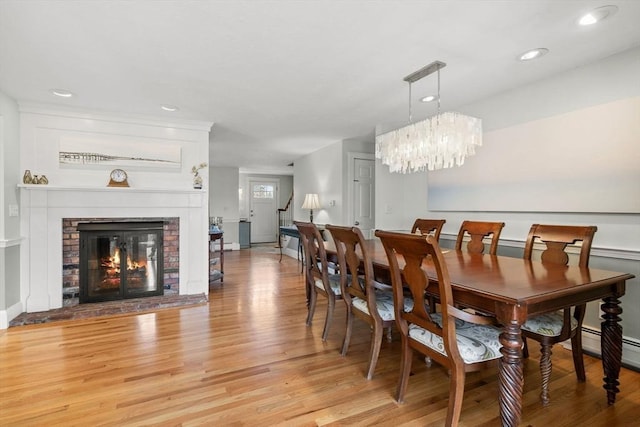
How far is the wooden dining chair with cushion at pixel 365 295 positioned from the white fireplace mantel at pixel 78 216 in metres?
2.34

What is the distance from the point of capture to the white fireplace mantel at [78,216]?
333 cm

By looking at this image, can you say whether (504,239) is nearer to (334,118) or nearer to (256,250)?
(334,118)

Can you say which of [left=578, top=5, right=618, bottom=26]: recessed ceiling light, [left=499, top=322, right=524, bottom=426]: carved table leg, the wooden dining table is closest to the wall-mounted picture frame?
the wooden dining table

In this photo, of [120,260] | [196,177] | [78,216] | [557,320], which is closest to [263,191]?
[196,177]

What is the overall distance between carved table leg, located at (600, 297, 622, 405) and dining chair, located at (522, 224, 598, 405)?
134 mm

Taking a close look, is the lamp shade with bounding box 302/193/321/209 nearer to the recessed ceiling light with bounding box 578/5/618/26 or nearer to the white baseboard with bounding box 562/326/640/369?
the white baseboard with bounding box 562/326/640/369

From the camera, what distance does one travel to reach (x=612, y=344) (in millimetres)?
1799

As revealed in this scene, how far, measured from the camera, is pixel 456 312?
1504 mm

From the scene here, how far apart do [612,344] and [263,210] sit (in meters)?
8.91

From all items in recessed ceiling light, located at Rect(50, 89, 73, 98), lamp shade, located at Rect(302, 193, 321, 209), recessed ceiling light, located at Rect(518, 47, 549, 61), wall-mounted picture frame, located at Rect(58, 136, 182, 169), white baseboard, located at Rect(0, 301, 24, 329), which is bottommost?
white baseboard, located at Rect(0, 301, 24, 329)

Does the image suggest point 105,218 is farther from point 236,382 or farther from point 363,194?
point 363,194

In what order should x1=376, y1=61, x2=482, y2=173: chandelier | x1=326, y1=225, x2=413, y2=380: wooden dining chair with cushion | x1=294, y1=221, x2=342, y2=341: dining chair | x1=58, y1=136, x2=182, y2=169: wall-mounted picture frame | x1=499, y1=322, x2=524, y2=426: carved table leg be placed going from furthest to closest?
x1=58, y1=136, x2=182, y2=169: wall-mounted picture frame < x1=294, y1=221, x2=342, y2=341: dining chair < x1=376, y1=61, x2=482, y2=173: chandelier < x1=326, y1=225, x2=413, y2=380: wooden dining chair with cushion < x1=499, y1=322, x2=524, y2=426: carved table leg

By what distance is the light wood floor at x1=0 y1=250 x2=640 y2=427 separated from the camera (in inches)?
67.9

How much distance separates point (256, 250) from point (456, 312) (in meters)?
7.22
